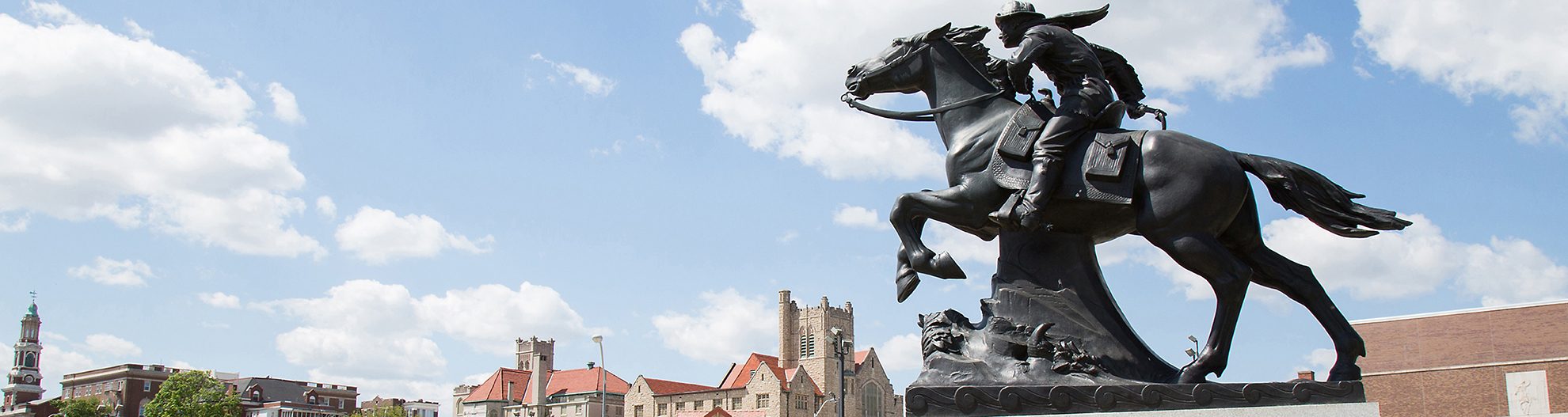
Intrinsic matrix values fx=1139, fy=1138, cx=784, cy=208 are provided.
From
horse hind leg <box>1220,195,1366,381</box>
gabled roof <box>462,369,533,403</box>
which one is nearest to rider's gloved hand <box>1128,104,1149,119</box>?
horse hind leg <box>1220,195,1366,381</box>

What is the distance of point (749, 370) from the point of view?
100938 millimetres

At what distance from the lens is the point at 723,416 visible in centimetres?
8838

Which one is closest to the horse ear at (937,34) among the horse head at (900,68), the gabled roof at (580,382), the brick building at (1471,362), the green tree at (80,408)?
the horse head at (900,68)

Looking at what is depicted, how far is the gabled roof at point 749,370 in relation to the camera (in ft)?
321

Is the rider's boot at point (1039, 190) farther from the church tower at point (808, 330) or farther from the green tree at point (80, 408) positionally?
the church tower at point (808, 330)

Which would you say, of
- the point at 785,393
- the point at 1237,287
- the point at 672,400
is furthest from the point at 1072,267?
the point at 672,400

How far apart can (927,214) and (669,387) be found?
100187mm

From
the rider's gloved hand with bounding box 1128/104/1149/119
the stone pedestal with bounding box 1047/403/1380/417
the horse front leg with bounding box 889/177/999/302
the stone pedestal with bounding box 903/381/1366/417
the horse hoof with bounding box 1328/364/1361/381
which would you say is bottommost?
the stone pedestal with bounding box 1047/403/1380/417

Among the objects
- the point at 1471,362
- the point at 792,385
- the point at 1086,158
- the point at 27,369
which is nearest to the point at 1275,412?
the point at 1086,158

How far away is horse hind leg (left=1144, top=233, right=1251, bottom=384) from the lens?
21.2 ft

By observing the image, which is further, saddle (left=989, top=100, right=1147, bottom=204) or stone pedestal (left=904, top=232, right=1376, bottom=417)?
saddle (left=989, top=100, right=1147, bottom=204)

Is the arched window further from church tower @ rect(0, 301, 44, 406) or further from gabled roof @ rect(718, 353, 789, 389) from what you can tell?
church tower @ rect(0, 301, 44, 406)

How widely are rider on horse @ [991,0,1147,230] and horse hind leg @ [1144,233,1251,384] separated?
744mm

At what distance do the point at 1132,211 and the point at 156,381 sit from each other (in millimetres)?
111263
